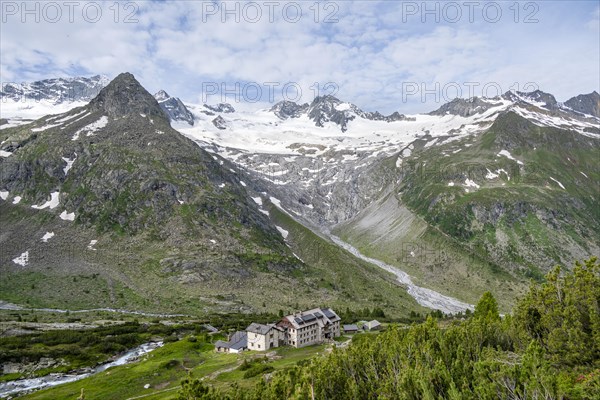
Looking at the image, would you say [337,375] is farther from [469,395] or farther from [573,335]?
[573,335]

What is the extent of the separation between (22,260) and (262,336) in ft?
438

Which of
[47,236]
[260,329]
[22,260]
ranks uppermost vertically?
[47,236]

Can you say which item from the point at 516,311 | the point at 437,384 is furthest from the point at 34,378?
the point at 516,311

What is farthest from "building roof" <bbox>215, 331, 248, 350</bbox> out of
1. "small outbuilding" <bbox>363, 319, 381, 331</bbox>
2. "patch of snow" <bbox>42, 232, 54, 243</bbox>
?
"patch of snow" <bbox>42, 232, 54, 243</bbox>

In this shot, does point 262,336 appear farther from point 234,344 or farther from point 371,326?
point 371,326

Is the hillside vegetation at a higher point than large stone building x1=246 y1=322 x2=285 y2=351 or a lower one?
higher

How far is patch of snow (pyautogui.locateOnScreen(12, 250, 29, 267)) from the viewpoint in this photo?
16900cm

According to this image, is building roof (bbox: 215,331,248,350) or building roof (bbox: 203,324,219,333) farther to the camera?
building roof (bbox: 203,324,219,333)

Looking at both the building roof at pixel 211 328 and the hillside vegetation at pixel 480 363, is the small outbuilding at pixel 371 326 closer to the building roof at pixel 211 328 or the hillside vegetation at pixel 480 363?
the building roof at pixel 211 328

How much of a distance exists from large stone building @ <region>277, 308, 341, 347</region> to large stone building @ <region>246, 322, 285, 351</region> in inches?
110

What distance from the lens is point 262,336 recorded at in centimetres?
8831

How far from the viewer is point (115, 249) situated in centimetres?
19075

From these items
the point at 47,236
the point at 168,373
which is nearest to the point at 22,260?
the point at 47,236

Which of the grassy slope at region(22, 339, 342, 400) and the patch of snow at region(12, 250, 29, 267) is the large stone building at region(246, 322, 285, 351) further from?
the patch of snow at region(12, 250, 29, 267)
